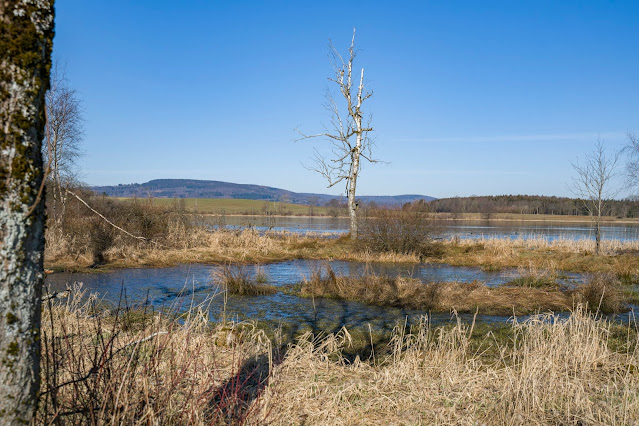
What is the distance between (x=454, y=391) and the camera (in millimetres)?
4543

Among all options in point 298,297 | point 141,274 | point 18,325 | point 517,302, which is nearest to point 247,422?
point 18,325

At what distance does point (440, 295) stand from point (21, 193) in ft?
30.3

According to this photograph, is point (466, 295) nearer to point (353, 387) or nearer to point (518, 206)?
point (353, 387)

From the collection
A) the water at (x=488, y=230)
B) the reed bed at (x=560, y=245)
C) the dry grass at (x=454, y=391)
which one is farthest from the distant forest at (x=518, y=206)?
the dry grass at (x=454, y=391)

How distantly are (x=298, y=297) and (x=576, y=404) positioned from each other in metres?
7.44

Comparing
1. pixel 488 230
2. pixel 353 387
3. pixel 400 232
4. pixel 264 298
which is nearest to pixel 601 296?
pixel 264 298

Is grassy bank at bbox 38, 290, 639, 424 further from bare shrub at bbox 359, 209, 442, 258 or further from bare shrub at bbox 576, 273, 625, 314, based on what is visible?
bare shrub at bbox 359, 209, 442, 258

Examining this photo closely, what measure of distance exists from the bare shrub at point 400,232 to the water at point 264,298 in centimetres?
261

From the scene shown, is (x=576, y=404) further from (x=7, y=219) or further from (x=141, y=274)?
(x=141, y=274)

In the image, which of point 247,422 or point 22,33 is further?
point 247,422

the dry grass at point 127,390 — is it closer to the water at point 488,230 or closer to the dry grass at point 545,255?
the dry grass at point 545,255

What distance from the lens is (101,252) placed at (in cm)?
1587

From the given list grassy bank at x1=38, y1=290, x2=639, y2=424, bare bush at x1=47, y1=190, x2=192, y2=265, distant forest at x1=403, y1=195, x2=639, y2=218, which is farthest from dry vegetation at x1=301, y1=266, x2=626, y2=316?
distant forest at x1=403, y1=195, x2=639, y2=218

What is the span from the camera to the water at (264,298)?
8.44m
